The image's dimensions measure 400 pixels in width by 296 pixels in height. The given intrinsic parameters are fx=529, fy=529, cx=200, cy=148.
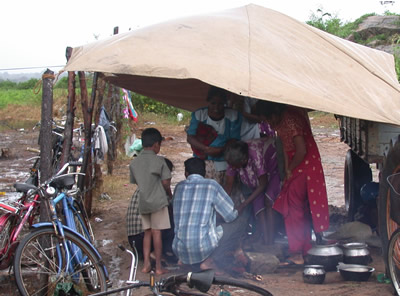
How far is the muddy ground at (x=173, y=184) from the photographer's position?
466cm

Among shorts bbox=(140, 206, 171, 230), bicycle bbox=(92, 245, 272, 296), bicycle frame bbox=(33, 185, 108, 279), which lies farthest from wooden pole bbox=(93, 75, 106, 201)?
bicycle bbox=(92, 245, 272, 296)

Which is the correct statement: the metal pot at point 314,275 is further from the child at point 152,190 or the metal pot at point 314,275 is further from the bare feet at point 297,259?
the child at point 152,190

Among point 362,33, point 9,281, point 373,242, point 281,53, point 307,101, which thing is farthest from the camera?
point 362,33

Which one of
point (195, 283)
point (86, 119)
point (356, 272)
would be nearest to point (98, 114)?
point (86, 119)

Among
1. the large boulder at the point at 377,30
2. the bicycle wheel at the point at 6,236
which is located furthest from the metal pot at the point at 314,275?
the large boulder at the point at 377,30

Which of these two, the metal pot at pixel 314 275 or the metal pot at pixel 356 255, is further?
the metal pot at pixel 356 255

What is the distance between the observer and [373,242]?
226 inches

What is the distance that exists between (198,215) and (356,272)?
1.51 meters

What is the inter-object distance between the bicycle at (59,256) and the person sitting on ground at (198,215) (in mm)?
893

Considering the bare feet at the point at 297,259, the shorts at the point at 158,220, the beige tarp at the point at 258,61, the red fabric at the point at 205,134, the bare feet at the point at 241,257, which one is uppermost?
the beige tarp at the point at 258,61

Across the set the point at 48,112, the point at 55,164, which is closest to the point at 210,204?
the point at 48,112

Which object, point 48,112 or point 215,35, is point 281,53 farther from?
point 48,112

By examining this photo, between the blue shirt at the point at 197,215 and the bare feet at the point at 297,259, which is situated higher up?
the blue shirt at the point at 197,215

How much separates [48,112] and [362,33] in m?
25.5
